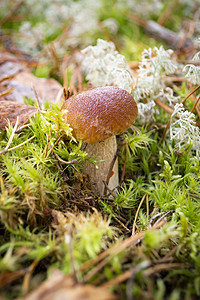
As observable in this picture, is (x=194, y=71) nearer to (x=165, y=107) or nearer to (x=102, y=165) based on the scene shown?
(x=165, y=107)

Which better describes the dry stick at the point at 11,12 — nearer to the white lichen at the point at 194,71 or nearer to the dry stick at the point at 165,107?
the dry stick at the point at 165,107

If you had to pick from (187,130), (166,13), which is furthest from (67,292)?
(166,13)

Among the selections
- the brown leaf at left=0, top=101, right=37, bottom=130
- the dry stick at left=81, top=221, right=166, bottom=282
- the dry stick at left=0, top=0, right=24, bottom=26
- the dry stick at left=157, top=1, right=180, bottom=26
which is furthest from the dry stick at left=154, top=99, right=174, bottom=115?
the dry stick at left=0, top=0, right=24, bottom=26

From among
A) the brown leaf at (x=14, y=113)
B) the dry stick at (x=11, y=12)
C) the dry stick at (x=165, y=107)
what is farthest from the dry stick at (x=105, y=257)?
the dry stick at (x=11, y=12)

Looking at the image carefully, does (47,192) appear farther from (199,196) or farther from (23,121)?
(199,196)

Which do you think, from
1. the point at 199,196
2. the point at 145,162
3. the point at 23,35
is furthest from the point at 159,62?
the point at 23,35

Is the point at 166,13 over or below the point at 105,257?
over
